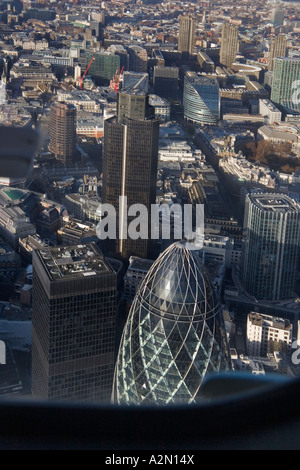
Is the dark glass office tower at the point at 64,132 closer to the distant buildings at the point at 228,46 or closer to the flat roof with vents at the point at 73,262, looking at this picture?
the flat roof with vents at the point at 73,262

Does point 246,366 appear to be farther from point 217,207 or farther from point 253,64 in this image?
point 253,64

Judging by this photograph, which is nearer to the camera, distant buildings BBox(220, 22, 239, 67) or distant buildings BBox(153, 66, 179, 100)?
distant buildings BBox(153, 66, 179, 100)

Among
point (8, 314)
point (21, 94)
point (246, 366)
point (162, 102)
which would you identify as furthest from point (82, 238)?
point (162, 102)

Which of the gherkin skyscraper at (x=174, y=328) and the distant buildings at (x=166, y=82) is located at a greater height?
the gherkin skyscraper at (x=174, y=328)

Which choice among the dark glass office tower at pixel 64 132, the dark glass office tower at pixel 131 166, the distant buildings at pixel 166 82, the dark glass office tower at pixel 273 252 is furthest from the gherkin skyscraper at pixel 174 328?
the distant buildings at pixel 166 82

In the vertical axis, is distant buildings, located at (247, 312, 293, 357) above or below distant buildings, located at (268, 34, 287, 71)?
below

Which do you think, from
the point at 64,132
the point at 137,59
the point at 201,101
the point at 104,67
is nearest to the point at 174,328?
the point at 64,132

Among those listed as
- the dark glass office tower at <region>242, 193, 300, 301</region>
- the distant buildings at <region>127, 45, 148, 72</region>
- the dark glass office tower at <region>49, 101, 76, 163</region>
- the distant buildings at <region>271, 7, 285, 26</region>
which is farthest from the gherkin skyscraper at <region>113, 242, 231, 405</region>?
the distant buildings at <region>127, 45, 148, 72</region>

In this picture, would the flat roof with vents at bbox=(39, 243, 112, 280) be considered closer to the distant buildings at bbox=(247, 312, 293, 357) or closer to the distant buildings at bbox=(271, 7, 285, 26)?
the distant buildings at bbox=(247, 312, 293, 357)
